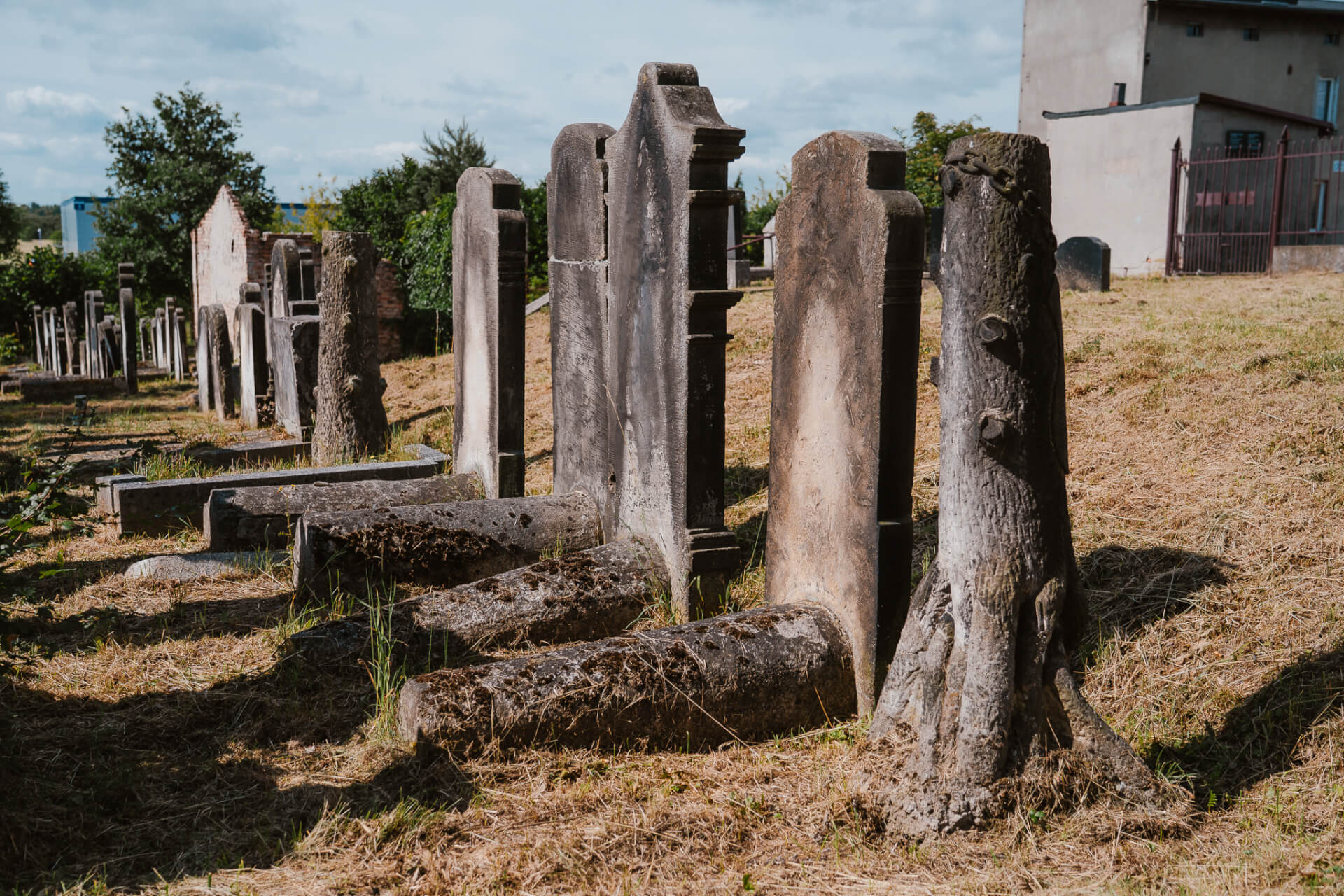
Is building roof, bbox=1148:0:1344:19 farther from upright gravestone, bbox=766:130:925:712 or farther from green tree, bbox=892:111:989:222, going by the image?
upright gravestone, bbox=766:130:925:712

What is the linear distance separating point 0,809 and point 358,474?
4323mm

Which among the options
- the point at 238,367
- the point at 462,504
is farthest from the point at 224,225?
the point at 462,504

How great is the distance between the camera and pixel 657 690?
146 inches

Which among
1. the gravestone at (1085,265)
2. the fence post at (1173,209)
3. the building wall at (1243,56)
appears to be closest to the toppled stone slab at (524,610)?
the gravestone at (1085,265)

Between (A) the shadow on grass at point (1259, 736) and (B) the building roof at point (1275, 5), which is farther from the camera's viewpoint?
(B) the building roof at point (1275, 5)

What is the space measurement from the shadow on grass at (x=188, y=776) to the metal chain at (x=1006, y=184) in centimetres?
245

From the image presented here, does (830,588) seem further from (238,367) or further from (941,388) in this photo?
(238,367)

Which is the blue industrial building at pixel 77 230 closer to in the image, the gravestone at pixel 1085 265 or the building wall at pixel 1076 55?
the building wall at pixel 1076 55

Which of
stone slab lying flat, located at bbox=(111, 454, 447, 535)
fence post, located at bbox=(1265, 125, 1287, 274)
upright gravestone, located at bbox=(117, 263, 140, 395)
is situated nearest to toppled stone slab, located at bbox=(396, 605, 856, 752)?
stone slab lying flat, located at bbox=(111, 454, 447, 535)

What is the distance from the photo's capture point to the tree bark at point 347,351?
27.1 ft

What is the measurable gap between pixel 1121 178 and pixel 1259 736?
18599 millimetres

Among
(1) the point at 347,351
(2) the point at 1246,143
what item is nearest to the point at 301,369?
(1) the point at 347,351

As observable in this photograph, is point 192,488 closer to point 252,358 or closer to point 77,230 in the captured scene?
point 252,358

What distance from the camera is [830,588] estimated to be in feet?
13.1
